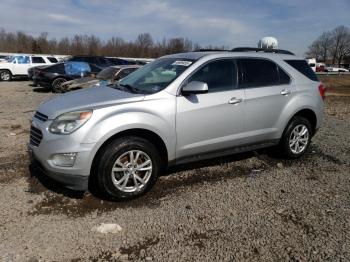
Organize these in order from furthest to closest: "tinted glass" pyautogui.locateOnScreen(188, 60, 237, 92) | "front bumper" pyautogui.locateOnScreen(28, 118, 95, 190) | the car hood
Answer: "tinted glass" pyautogui.locateOnScreen(188, 60, 237, 92) → the car hood → "front bumper" pyautogui.locateOnScreen(28, 118, 95, 190)

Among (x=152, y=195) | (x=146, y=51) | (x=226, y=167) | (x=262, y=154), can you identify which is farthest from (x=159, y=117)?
(x=146, y=51)

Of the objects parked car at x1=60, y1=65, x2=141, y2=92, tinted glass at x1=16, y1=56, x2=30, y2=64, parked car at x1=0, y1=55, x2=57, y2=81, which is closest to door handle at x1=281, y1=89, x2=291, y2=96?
parked car at x1=60, y1=65, x2=141, y2=92

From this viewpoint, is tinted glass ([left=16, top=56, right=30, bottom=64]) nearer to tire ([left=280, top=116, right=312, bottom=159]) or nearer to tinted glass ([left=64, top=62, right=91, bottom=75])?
tinted glass ([left=64, top=62, right=91, bottom=75])

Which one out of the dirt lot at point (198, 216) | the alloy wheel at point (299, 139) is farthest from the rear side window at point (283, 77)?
the dirt lot at point (198, 216)

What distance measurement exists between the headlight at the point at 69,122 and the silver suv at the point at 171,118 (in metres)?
0.01

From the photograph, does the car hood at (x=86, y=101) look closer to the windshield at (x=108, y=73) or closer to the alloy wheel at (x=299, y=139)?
the alloy wheel at (x=299, y=139)

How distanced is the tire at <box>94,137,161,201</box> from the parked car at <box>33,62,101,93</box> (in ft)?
46.0

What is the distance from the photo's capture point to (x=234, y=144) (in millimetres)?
5250

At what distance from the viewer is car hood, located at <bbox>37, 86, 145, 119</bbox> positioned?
169 inches

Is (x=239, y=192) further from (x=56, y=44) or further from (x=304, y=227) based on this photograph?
(x=56, y=44)

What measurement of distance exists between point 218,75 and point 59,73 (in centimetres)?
1447

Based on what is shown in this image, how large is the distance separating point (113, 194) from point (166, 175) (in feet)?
3.99

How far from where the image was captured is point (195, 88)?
455cm

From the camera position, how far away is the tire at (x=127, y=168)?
4.23 metres
